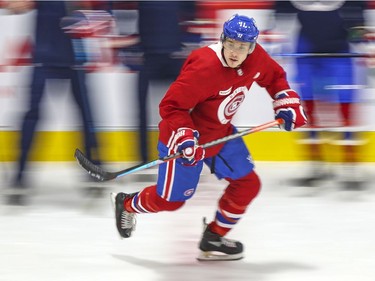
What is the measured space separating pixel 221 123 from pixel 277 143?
143 cm

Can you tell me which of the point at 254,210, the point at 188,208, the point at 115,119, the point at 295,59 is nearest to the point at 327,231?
the point at 254,210

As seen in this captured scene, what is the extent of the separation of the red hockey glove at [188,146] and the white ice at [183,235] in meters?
0.47

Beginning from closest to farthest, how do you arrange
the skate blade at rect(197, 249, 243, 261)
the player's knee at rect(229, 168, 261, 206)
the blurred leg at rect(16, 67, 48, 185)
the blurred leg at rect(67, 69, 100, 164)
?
the player's knee at rect(229, 168, 261, 206) → the skate blade at rect(197, 249, 243, 261) → the blurred leg at rect(16, 67, 48, 185) → the blurred leg at rect(67, 69, 100, 164)

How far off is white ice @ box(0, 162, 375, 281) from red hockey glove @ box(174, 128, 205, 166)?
18.3 inches

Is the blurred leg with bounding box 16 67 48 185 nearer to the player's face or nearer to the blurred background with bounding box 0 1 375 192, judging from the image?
the blurred background with bounding box 0 1 375 192

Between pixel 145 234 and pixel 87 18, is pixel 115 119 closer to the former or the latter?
pixel 87 18

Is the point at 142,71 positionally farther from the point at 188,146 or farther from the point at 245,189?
the point at 188,146

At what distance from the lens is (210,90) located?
283 centimetres

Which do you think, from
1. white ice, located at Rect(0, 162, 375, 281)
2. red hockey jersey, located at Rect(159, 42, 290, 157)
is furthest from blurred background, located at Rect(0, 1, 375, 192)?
red hockey jersey, located at Rect(159, 42, 290, 157)

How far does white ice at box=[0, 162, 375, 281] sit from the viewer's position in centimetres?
303

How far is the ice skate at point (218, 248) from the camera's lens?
313 cm

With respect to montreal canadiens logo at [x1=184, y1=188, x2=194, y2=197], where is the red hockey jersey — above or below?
above

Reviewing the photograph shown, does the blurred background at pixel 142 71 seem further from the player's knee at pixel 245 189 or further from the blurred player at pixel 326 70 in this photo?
the player's knee at pixel 245 189

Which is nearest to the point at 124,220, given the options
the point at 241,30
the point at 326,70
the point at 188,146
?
the point at 188,146
